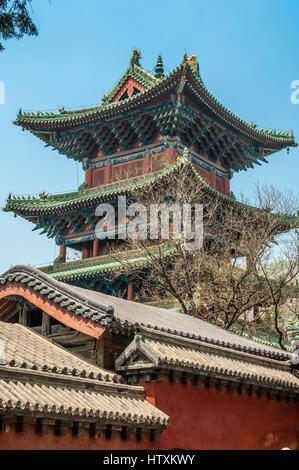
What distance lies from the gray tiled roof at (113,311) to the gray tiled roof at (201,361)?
35 centimetres

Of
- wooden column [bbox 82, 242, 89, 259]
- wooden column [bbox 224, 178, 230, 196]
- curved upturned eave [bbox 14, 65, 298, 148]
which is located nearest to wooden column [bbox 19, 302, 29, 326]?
curved upturned eave [bbox 14, 65, 298, 148]

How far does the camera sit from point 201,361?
12.7 metres

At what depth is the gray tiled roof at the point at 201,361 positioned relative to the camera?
38.4 ft

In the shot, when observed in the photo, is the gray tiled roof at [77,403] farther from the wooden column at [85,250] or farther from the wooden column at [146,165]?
the wooden column at [85,250]

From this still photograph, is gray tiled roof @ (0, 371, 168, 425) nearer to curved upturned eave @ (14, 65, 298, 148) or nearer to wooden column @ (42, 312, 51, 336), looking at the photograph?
wooden column @ (42, 312, 51, 336)

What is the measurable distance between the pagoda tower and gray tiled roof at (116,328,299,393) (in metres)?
11.2

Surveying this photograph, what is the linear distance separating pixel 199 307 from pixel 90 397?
10.9 m

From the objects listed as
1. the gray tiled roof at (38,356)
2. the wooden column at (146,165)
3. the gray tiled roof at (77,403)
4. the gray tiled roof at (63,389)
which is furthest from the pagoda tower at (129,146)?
the gray tiled roof at (77,403)

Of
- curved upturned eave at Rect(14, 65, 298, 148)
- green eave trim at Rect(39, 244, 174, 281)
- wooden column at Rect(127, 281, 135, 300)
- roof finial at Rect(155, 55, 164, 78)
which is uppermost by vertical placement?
roof finial at Rect(155, 55, 164, 78)

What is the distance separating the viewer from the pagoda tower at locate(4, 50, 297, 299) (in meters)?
27.1

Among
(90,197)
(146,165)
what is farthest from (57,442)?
(146,165)

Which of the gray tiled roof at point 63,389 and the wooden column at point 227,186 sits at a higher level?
the wooden column at point 227,186

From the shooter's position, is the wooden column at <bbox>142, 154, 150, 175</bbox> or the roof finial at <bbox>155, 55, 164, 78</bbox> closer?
the wooden column at <bbox>142, 154, 150, 175</bbox>
